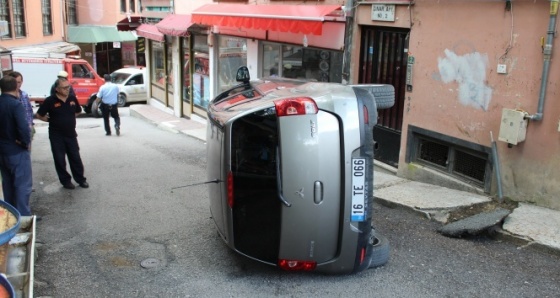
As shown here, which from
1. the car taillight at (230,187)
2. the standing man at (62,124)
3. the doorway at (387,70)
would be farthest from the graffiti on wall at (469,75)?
the standing man at (62,124)

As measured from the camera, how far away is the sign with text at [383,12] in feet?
26.7

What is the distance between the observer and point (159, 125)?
16766 millimetres

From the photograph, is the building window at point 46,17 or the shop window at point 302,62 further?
the building window at point 46,17

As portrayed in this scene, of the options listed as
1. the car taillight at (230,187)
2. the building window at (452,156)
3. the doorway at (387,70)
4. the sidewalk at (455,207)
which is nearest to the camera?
the car taillight at (230,187)

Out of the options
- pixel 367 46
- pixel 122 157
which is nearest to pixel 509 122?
pixel 367 46

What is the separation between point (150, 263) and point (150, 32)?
1451 centimetres

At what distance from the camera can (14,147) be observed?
592 cm

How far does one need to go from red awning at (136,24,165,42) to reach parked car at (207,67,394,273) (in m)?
13.9

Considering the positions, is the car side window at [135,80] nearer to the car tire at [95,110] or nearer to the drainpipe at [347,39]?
the car tire at [95,110]

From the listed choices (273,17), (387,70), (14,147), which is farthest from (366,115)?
(273,17)

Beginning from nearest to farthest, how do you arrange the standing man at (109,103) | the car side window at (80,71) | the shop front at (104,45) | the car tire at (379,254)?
the car tire at (379,254) < the standing man at (109,103) < the car side window at (80,71) < the shop front at (104,45)

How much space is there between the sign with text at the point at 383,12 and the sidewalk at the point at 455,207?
250 cm

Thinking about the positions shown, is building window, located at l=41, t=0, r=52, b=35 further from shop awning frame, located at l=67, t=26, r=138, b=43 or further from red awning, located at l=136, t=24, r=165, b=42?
red awning, located at l=136, t=24, r=165, b=42

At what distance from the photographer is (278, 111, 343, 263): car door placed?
409 cm
